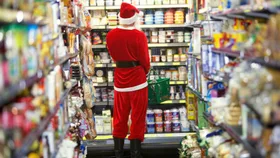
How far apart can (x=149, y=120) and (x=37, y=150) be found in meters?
4.78

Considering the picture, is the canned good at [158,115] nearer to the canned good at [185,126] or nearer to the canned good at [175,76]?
the canned good at [185,126]

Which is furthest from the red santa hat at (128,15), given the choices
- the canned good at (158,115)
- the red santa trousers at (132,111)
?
the canned good at (158,115)

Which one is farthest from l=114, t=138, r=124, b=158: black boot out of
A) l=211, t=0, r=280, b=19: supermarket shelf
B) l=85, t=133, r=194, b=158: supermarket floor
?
l=211, t=0, r=280, b=19: supermarket shelf

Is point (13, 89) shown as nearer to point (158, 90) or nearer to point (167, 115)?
point (158, 90)

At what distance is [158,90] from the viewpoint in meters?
7.59

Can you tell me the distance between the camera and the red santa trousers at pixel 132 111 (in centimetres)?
639

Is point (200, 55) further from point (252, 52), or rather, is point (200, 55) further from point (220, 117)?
point (252, 52)

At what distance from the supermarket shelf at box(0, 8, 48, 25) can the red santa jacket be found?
8.50ft

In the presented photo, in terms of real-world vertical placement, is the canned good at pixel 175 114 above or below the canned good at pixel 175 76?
below

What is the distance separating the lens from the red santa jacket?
6238mm

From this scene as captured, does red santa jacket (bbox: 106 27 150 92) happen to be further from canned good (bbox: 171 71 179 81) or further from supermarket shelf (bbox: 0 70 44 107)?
supermarket shelf (bbox: 0 70 44 107)

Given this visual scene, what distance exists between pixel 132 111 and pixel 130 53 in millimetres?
776

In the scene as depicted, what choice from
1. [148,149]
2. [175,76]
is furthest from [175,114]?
[148,149]

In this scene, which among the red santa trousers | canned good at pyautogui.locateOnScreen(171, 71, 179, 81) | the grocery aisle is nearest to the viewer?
the grocery aisle
